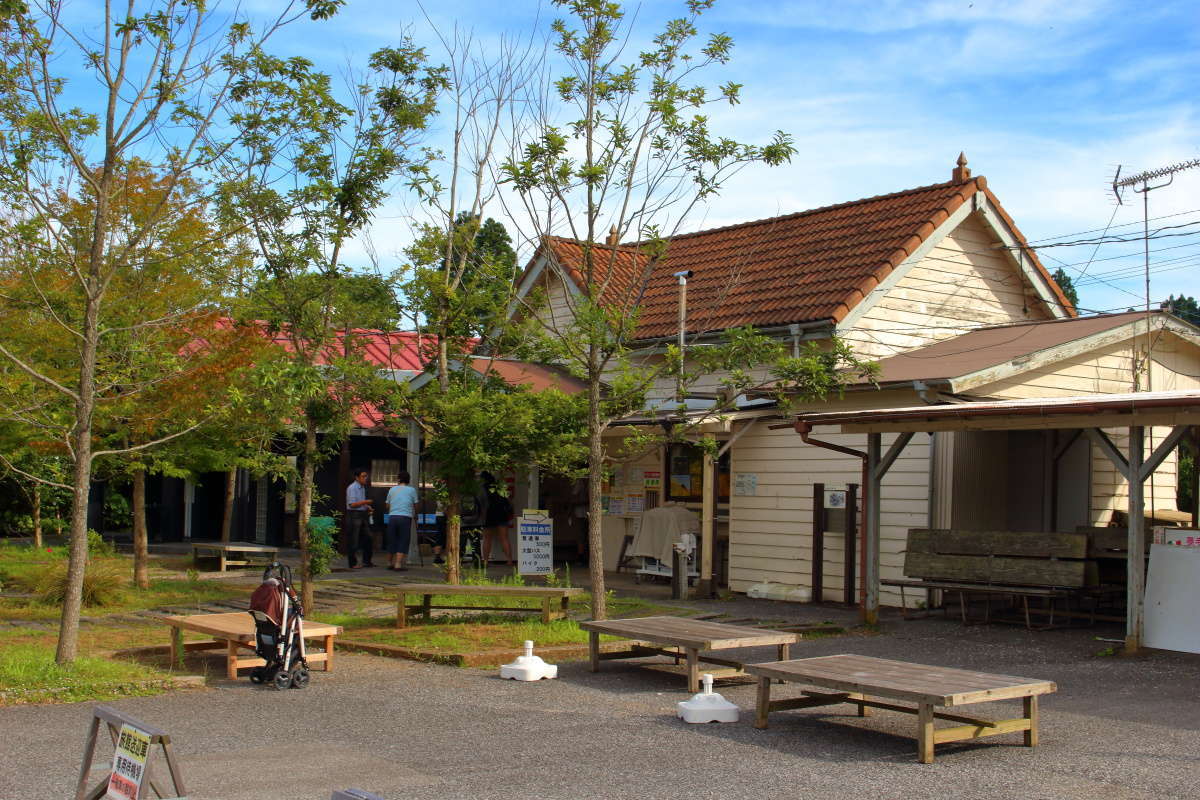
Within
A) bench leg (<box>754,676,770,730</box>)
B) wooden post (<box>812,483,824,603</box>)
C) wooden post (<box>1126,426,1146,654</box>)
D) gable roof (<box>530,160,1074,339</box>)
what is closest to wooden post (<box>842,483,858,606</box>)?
wooden post (<box>812,483,824,603</box>)

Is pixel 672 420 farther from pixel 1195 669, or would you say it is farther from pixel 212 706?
pixel 212 706

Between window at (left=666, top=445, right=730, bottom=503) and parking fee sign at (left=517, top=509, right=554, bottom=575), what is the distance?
2.34m

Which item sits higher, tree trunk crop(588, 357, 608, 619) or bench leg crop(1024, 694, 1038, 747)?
tree trunk crop(588, 357, 608, 619)

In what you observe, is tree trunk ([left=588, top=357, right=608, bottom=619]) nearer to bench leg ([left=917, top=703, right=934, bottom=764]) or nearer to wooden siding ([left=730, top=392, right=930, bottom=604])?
wooden siding ([left=730, top=392, right=930, bottom=604])

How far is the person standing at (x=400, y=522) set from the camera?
784 inches

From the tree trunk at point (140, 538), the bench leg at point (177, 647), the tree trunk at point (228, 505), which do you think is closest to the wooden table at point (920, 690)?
the bench leg at point (177, 647)

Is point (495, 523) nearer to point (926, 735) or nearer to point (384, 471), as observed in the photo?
point (384, 471)

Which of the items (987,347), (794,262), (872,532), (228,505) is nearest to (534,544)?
(872,532)

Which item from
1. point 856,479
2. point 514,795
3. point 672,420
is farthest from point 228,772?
point 856,479

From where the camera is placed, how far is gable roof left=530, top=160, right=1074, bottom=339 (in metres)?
17.2

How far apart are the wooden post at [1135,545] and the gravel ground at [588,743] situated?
0.98 metres

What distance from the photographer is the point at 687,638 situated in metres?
9.47

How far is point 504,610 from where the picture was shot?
44.8ft

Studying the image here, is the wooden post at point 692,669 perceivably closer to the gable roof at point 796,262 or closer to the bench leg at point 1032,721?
the bench leg at point 1032,721
